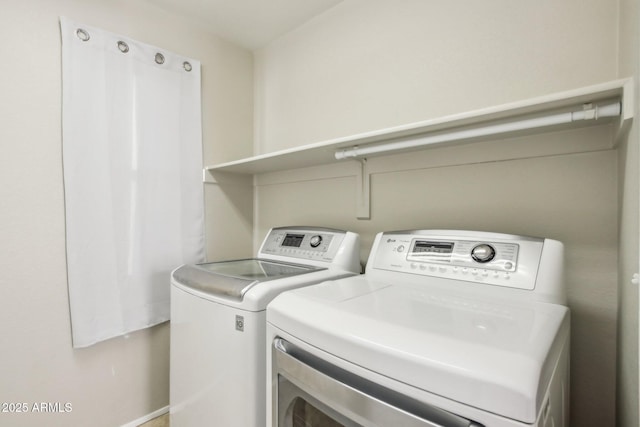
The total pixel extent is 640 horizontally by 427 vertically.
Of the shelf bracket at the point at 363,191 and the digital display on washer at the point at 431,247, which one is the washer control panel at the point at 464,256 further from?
the shelf bracket at the point at 363,191

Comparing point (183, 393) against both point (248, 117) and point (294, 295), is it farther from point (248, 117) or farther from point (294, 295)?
point (248, 117)

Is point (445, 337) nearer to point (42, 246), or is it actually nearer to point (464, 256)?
point (464, 256)

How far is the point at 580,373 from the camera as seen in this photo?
1.06m

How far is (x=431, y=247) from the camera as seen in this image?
1.19 m

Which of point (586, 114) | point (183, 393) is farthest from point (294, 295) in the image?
point (586, 114)

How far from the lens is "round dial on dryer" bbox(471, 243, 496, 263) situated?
3.41 ft

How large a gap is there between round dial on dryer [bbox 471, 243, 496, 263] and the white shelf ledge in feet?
1.40

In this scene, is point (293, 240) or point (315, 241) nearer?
point (315, 241)

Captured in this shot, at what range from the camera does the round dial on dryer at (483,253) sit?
104 cm

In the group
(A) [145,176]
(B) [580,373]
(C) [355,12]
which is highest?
(C) [355,12]

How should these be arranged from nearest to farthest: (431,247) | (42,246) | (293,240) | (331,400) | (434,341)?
(434,341) < (331,400) < (431,247) < (42,246) < (293,240)

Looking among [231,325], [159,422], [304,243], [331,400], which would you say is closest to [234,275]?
[231,325]

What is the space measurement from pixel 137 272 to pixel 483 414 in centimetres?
170

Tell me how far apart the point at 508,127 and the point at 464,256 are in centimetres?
46
